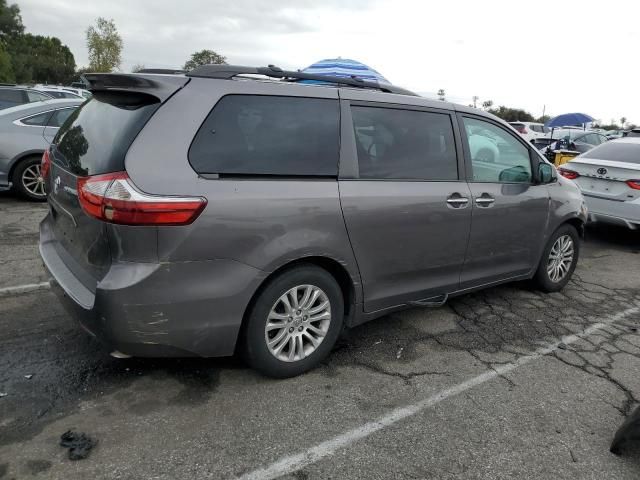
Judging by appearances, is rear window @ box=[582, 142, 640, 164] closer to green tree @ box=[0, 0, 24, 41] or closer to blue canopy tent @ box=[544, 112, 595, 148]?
blue canopy tent @ box=[544, 112, 595, 148]

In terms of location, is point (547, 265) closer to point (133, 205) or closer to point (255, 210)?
point (255, 210)

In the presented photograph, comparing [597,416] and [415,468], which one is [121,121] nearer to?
[415,468]

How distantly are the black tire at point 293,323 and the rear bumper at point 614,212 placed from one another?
5.23m

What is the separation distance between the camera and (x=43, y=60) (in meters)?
77.8

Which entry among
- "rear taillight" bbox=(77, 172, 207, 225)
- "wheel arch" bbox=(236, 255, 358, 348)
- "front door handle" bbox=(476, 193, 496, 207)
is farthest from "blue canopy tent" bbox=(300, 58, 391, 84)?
"rear taillight" bbox=(77, 172, 207, 225)

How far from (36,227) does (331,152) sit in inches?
189

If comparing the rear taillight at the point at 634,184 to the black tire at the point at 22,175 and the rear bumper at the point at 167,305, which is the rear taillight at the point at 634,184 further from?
the black tire at the point at 22,175

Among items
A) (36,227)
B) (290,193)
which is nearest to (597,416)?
(290,193)

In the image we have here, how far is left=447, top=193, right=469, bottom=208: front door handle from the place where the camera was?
12.2 ft

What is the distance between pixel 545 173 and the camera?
4574 millimetres

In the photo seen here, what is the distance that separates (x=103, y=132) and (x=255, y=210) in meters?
0.97

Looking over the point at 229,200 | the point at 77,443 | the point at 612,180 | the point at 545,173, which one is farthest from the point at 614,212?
the point at 77,443

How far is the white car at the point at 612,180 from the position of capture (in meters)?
6.72

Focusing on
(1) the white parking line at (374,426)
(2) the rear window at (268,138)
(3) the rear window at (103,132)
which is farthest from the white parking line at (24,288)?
(1) the white parking line at (374,426)
